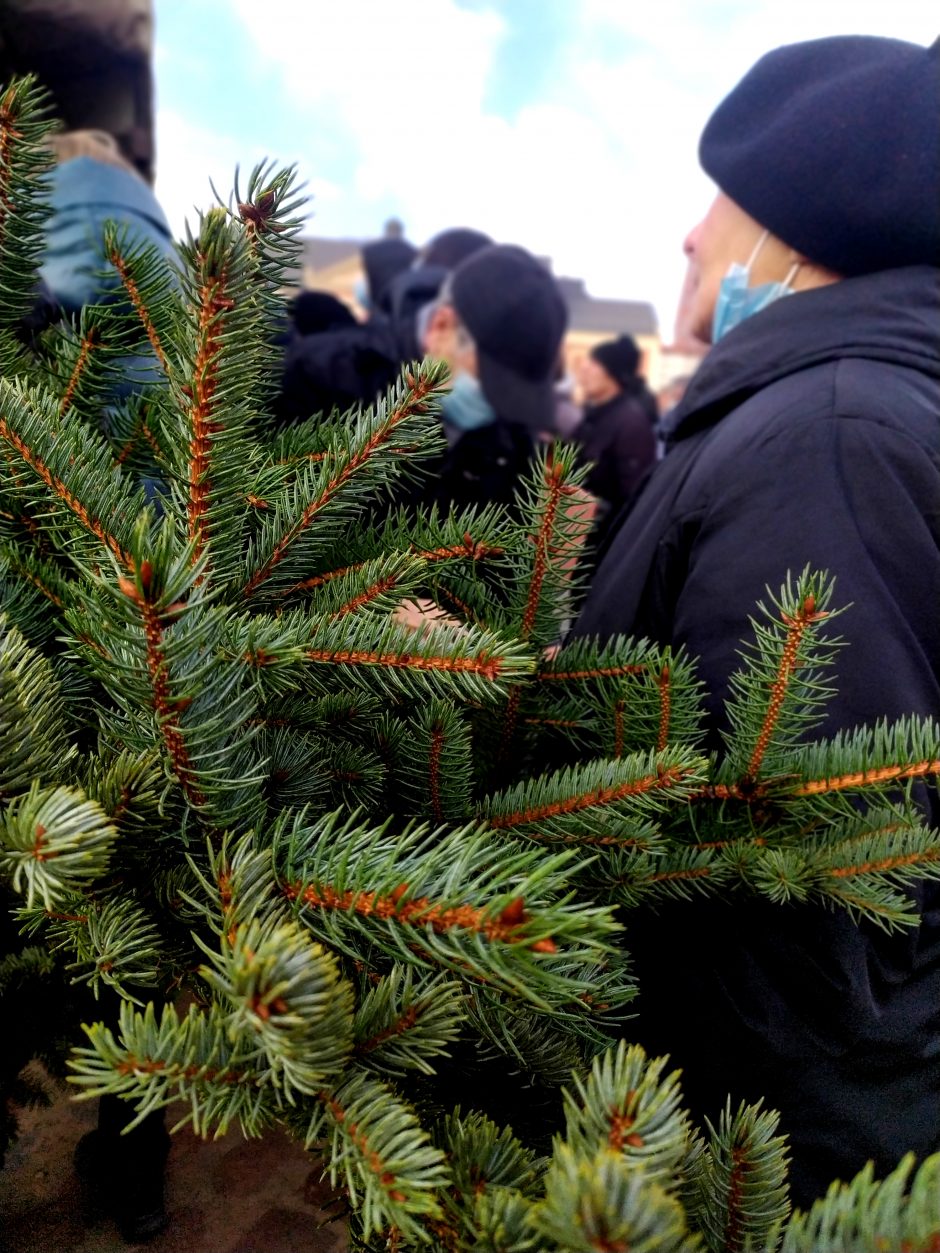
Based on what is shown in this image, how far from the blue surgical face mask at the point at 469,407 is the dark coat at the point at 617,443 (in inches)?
58.4

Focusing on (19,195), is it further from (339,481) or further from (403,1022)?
(403,1022)

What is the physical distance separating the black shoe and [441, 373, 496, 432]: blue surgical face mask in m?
3.23

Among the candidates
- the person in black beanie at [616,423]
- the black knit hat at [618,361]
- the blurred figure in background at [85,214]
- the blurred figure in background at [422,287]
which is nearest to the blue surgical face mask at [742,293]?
the blurred figure in background at [85,214]

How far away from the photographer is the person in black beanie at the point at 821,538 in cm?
114

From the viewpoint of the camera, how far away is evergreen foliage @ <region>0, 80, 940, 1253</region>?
1.64 ft

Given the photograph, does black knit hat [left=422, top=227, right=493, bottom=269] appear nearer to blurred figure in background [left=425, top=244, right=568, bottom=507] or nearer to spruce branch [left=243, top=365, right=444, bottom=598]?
blurred figure in background [left=425, top=244, right=568, bottom=507]

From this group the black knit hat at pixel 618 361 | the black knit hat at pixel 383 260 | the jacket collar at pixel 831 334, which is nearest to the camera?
the jacket collar at pixel 831 334

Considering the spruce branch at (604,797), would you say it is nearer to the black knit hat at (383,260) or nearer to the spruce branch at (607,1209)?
the spruce branch at (607,1209)

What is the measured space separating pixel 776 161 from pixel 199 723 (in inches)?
67.6

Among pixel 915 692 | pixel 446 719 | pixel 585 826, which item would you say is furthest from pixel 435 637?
pixel 915 692

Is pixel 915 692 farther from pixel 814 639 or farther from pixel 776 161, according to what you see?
pixel 776 161

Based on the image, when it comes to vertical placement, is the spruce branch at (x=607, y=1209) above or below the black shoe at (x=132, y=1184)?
above

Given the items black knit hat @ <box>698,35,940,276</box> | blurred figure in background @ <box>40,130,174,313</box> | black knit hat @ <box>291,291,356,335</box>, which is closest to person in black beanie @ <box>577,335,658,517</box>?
black knit hat @ <box>291,291,356,335</box>

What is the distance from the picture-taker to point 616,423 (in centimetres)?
582
